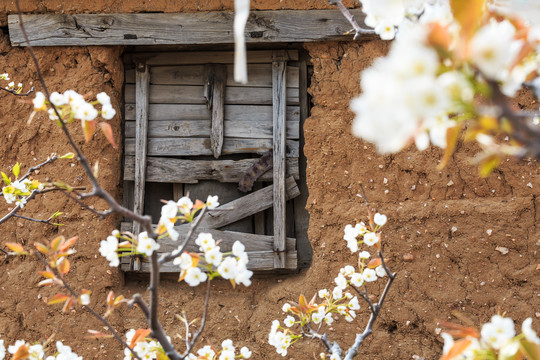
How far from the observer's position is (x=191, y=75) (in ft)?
12.1

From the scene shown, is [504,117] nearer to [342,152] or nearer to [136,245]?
[136,245]

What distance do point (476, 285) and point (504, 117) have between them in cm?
260

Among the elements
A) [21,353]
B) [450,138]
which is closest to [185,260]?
[21,353]

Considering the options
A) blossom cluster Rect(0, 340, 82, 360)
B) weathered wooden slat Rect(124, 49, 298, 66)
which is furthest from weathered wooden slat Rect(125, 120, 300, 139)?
blossom cluster Rect(0, 340, 82, 360)

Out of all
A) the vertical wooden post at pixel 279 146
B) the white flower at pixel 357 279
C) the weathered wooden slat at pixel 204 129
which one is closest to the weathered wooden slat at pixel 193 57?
the vertical wooden post at pixel 279 146

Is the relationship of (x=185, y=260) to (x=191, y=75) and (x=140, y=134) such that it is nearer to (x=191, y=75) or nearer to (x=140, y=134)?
(x=140, y=134)

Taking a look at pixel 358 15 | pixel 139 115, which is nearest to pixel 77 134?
pixel 139 115

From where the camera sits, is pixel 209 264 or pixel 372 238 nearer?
pixel 209 264

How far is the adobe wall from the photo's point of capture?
10.2 feet

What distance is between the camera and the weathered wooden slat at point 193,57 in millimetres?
3629

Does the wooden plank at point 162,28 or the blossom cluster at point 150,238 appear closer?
the blossom cluster at point 150,238

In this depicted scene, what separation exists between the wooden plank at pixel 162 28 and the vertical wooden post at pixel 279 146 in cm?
25

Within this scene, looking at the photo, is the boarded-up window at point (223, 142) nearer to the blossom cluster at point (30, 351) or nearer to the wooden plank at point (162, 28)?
the wooden plank at point (162, 28)

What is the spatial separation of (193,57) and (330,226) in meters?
1.41
